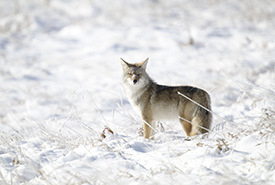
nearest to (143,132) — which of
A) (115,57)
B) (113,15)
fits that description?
(115,57)

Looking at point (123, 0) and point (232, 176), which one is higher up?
point (123, 0)

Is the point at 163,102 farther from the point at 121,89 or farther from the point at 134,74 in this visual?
the point at 121,89

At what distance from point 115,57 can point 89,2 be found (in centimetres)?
861

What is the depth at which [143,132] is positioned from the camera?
553 cm

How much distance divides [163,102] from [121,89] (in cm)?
530

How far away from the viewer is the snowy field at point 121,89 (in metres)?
3.23

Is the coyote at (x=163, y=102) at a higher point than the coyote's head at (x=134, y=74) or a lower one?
lower

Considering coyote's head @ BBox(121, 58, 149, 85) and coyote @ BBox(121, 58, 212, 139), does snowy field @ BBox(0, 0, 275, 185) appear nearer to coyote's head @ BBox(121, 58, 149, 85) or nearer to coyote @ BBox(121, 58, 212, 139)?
coyote @ BBox(121, 58, 212, 139)

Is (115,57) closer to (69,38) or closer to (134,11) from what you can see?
(69,38)

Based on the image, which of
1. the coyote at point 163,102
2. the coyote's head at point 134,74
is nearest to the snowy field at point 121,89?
the coyote at point 163,102

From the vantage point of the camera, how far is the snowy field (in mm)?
3229

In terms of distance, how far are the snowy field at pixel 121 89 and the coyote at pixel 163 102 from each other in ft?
0.80

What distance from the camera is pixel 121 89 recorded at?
10.8 metres

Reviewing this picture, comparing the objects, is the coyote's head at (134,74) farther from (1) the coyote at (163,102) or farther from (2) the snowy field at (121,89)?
(2) the snowy field at (121,89)
